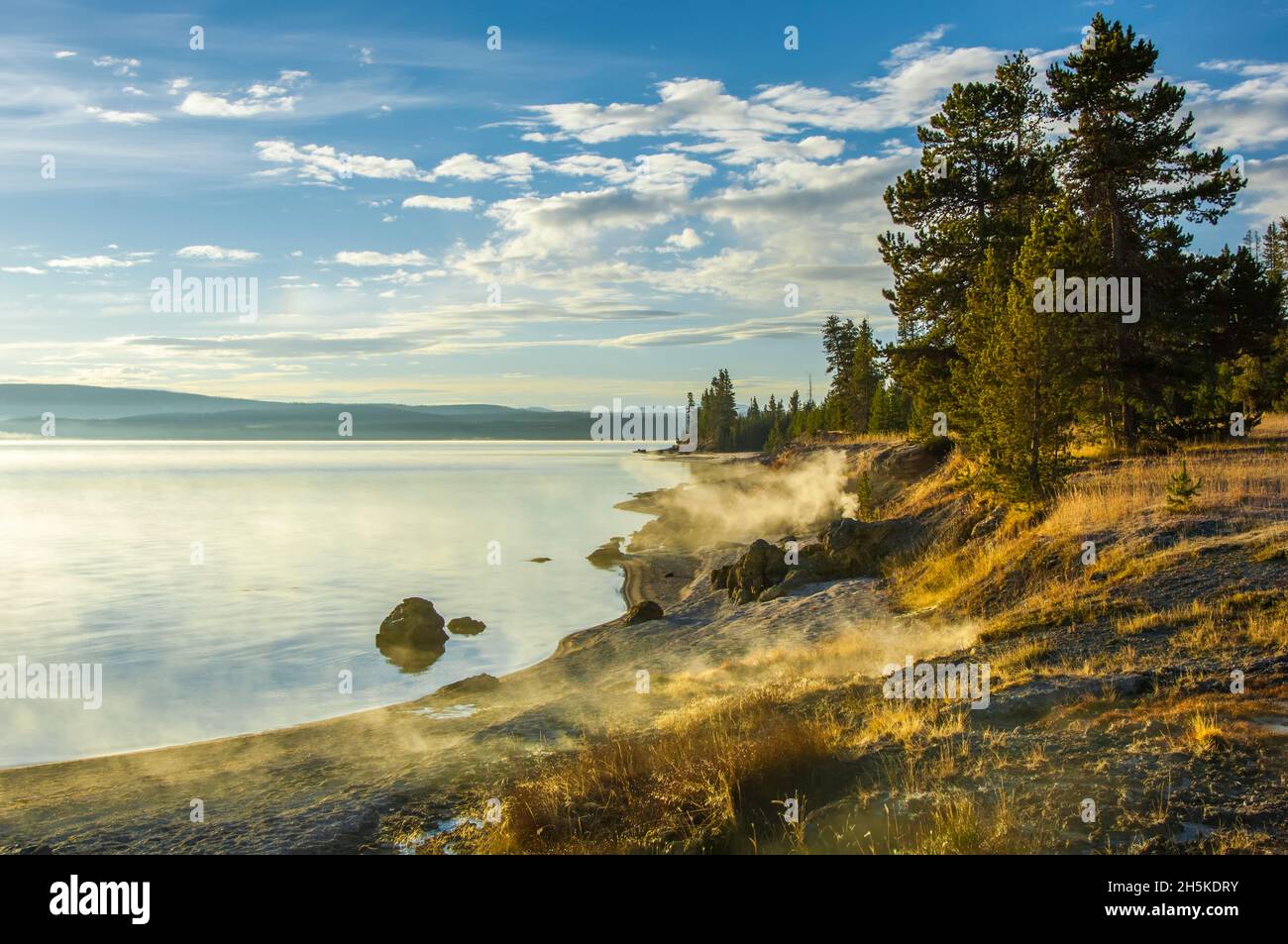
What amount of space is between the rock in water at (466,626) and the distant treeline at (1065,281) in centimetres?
2144

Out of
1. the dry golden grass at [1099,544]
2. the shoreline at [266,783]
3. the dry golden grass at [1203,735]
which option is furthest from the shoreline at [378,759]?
the dry golden grass at [1203,735]

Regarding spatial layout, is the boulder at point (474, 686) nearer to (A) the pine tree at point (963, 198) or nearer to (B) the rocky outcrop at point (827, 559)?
(B) the rocky outcrop at point (827, 559)

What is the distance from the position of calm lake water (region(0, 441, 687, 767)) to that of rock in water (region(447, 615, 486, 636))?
536 mm

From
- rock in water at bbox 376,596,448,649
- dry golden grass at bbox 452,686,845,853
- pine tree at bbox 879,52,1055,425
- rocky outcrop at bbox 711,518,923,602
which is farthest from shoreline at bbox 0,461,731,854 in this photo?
pine tree at bbox 879,52,1055,425

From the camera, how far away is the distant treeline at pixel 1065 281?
22688mm

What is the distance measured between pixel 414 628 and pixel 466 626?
3301 millimetres

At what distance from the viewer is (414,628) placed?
1276 inches

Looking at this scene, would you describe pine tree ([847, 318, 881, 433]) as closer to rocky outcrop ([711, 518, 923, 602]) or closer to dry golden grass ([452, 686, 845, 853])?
rocky outcrop ([711, 518, 923, 602])

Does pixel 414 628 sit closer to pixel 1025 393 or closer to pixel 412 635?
pixel 412 635
